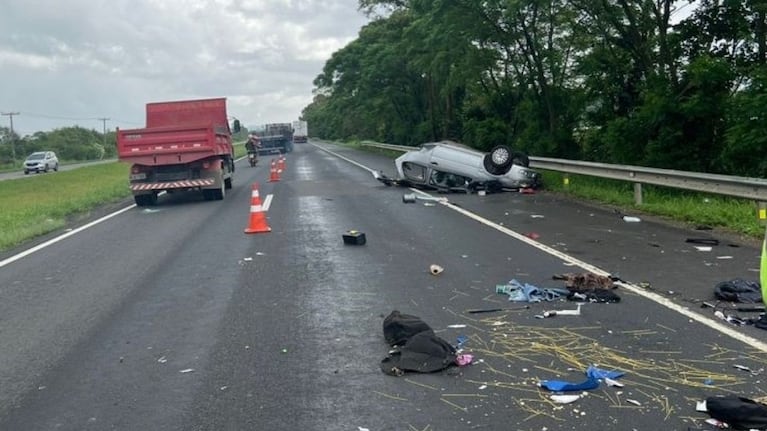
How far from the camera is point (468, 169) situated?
19.5 meters

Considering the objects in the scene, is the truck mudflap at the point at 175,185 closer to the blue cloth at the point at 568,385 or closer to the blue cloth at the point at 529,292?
the blue cloth at the point at 529,292

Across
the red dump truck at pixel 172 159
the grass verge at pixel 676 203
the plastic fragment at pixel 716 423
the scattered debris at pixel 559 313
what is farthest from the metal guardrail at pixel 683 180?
the red dump truck at pixel 172 159

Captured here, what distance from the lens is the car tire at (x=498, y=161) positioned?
18.7 meters

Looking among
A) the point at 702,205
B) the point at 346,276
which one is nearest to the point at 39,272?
the point at 346,276

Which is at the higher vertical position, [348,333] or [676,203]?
[676,203]

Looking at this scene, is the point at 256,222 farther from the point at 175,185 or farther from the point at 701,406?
the point at 701,406

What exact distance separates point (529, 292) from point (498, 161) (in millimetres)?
11597

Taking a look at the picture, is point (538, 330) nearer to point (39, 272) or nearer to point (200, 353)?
point (200, 353)

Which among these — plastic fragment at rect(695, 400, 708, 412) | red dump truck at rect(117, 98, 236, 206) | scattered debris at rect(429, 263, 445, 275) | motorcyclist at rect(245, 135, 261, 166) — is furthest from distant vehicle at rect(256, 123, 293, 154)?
plastic fragment at rect(695, 400, 708, 412)

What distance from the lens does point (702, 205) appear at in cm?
1361

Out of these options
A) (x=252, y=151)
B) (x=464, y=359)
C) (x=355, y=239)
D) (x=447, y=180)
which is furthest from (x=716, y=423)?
(x=252, y=151)

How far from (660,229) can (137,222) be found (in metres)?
10.3

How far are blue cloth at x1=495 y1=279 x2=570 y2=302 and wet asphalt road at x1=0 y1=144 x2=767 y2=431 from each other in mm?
207

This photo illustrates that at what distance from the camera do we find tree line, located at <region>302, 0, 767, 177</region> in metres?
16.5
